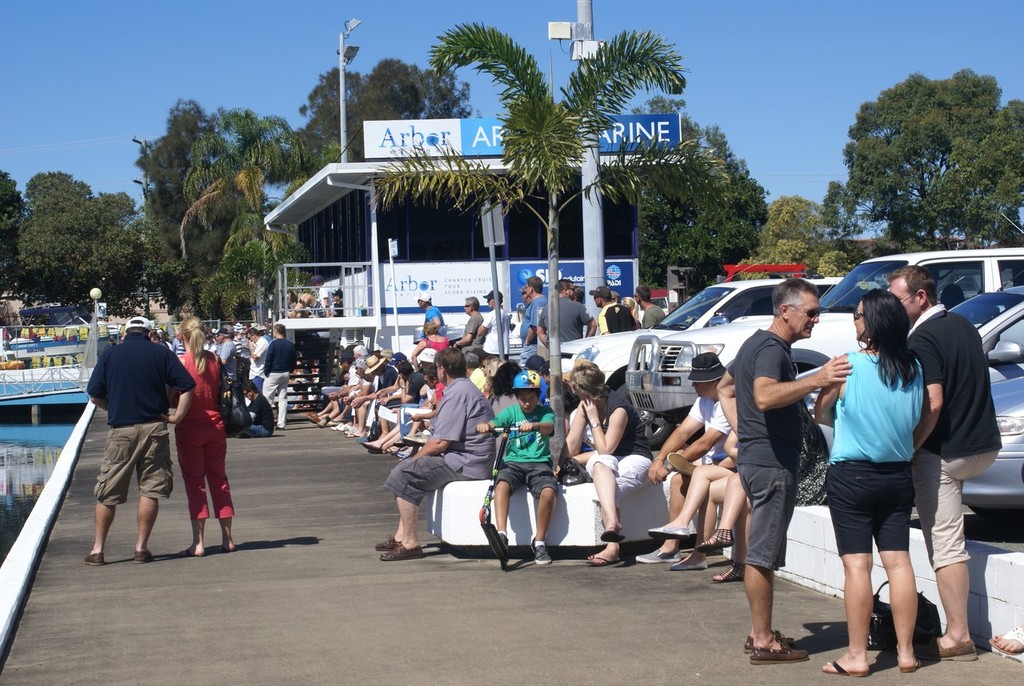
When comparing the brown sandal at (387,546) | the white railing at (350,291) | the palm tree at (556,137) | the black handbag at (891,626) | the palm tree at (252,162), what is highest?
the palm tree at (252,162)

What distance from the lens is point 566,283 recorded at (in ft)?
55.5

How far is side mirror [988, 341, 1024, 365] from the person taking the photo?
A: 8.65m

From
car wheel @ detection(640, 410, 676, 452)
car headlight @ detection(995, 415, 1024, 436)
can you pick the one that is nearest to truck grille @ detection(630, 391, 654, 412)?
car wheel @ detection(640, 410, 676, 452)

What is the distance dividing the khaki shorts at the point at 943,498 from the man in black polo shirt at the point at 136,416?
18.1 feet

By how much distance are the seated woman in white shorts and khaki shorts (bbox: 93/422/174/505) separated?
125 inches

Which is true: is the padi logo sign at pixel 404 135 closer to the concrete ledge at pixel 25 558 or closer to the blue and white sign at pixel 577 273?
the blue and white sign at pixel 577 273

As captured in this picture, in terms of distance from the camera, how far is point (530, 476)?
891cm

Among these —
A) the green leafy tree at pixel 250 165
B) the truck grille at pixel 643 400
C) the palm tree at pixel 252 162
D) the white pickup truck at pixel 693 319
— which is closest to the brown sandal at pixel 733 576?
the truck grille at pixel 643 400

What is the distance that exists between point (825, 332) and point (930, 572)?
5.77 metres

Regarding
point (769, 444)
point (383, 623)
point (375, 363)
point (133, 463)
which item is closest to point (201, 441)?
point (133, 463)

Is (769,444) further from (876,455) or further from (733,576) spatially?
(733,576)

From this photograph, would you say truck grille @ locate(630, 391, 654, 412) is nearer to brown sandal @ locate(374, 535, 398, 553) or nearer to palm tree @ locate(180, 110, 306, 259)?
brown sandal @ locate(374, 535, 398, 553)

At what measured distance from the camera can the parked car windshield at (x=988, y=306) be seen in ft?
32.4

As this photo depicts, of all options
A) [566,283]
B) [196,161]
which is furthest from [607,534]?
[196,161]
